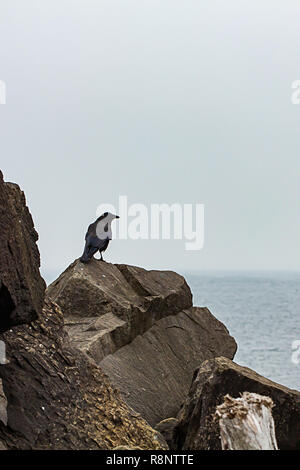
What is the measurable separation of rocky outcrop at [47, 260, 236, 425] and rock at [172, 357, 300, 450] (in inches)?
48.1

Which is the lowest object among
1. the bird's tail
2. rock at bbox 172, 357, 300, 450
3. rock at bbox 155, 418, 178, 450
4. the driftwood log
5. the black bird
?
rock at bbox 155, 418, 178, 450

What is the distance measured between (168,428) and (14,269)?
116 inches

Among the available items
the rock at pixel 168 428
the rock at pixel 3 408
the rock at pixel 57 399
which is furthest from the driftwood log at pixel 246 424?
the rock at pixel 168 428

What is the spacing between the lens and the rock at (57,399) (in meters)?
6.04

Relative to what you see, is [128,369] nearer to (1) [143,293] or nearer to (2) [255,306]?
(1) [143,293]

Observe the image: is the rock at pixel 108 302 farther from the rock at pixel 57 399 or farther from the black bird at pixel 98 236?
the rock at pixel 57 399

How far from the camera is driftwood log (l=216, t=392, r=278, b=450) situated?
15.8 ft

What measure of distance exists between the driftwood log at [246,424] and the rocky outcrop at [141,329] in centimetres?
362

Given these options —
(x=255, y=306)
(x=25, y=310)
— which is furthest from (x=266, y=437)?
(x=255, y=306)

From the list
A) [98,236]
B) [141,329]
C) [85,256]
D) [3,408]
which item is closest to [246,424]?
[3,408]

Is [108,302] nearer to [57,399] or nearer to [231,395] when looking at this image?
[231,395]

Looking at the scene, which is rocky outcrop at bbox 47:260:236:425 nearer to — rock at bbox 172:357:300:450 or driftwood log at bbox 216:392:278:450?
rock at bbox 172:357:300:450

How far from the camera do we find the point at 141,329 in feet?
33.7

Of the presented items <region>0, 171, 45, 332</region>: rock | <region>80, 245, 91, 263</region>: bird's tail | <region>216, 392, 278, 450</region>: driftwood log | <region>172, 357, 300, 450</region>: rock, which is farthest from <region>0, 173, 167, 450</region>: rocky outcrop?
<region>80, 245, 91, 263</region>: bird's tail
